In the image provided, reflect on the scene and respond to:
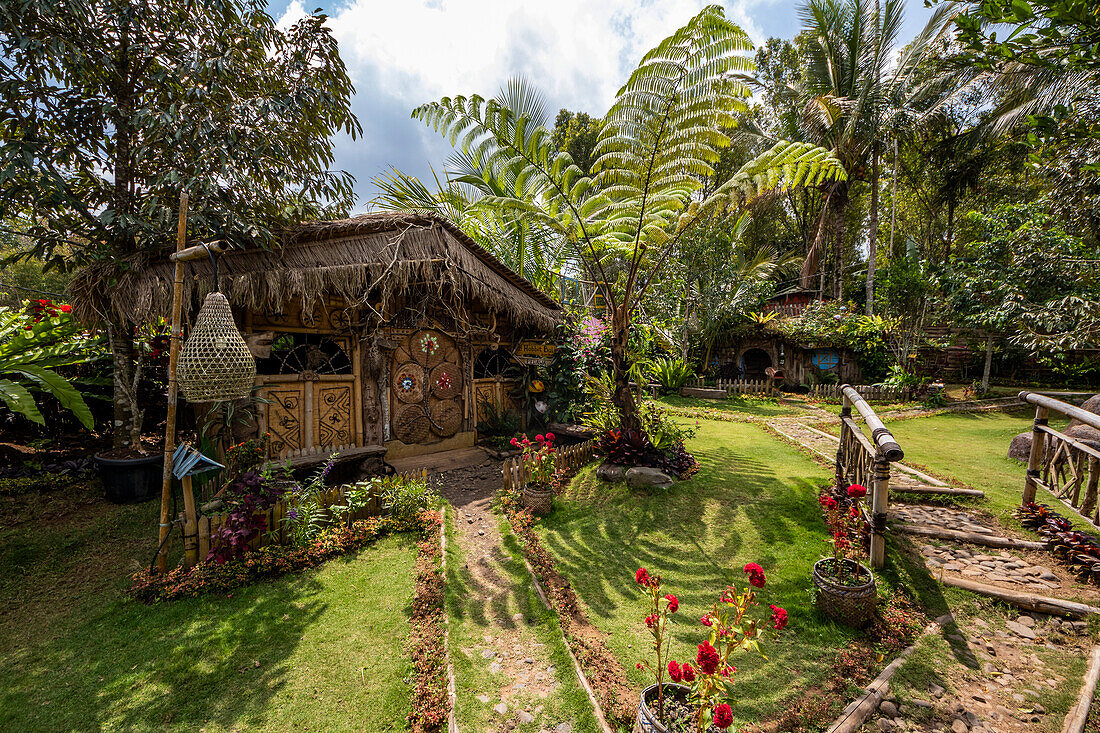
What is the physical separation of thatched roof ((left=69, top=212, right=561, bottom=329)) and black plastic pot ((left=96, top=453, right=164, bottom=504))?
5.74ft

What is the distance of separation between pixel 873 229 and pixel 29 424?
72.1ft

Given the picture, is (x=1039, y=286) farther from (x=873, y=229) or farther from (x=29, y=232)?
(x=29, y=232)

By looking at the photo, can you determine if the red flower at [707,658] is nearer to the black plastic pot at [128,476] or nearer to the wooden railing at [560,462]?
the wooden railing at [560,462]

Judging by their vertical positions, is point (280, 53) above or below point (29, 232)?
above

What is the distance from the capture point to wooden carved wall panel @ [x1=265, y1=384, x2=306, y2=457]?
639 centimetres

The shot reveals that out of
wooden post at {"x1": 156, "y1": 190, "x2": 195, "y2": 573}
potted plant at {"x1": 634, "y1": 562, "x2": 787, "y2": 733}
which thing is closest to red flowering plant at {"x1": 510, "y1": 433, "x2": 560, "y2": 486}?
potted plant at {"x1": 634, "y1": 562, "x2": 787, "y2": 733}

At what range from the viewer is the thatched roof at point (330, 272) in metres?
5.25

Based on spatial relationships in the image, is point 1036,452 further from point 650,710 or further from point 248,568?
point 248,568

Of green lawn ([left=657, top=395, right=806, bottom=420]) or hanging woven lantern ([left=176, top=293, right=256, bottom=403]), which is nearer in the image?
hanging woven lantern ([left=176, top=293, right=256, bottom=403])

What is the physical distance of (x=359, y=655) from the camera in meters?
3.18

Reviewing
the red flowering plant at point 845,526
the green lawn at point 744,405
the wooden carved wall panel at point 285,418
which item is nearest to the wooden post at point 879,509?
the red flowering plant at point 845,526

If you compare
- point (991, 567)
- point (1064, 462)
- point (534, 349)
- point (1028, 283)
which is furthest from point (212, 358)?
point (1028, 283)

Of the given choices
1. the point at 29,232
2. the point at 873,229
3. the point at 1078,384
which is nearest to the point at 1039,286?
the point at 873,229

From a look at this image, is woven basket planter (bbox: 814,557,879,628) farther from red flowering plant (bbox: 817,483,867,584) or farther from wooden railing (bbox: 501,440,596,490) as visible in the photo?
wooden railing (bbox: 501,440,596,490)
